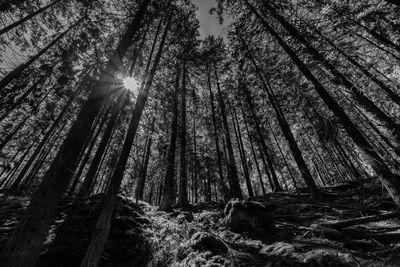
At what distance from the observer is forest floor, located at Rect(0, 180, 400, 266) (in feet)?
13.6

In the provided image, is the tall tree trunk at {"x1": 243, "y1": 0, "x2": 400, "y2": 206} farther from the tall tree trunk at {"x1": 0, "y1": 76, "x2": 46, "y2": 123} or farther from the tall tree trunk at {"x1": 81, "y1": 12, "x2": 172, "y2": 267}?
the tall tree trunk at {"x1": 0, "y1": 76, "x2": 46, "y2": 123}

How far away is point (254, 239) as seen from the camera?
5836 mm

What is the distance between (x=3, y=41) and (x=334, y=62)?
1448 centimetres

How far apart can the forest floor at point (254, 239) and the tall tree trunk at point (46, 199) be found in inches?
74.9

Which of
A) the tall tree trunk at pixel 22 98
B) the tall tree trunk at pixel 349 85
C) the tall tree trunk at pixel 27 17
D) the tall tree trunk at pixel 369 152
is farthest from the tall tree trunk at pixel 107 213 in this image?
the tall tree trunk at pixel 22 98

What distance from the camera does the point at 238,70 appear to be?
592 inches

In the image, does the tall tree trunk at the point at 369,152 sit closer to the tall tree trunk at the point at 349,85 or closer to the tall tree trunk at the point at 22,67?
the tall tree trunk at the point at 349,85

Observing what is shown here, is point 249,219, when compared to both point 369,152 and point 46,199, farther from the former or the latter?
point 46,199

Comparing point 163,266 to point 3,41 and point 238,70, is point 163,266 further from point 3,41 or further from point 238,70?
point 238,70

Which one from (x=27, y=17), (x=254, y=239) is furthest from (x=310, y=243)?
(x=27, y=17)

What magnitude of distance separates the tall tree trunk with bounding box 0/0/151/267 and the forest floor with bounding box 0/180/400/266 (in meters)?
1.90

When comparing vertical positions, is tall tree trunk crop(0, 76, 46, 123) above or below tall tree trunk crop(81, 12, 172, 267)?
above

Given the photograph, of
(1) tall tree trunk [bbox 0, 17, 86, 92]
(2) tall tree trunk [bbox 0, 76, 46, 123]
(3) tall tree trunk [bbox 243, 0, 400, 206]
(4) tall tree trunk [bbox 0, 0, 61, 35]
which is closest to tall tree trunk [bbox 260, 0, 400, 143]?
(3) tall tree trunk [bbox 243, 0, 400, 206]

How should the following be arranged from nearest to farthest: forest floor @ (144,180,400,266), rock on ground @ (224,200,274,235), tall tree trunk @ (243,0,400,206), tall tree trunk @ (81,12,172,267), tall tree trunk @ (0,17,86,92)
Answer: forest floor @ (144,180,400,266) < tall tree trunk @ (81,12,172,267) < tall tree trunk @ (243,0,400,206) < rock on ground @ (224,200,274,235) < tall tree trunk @ (0,17,86,92)
